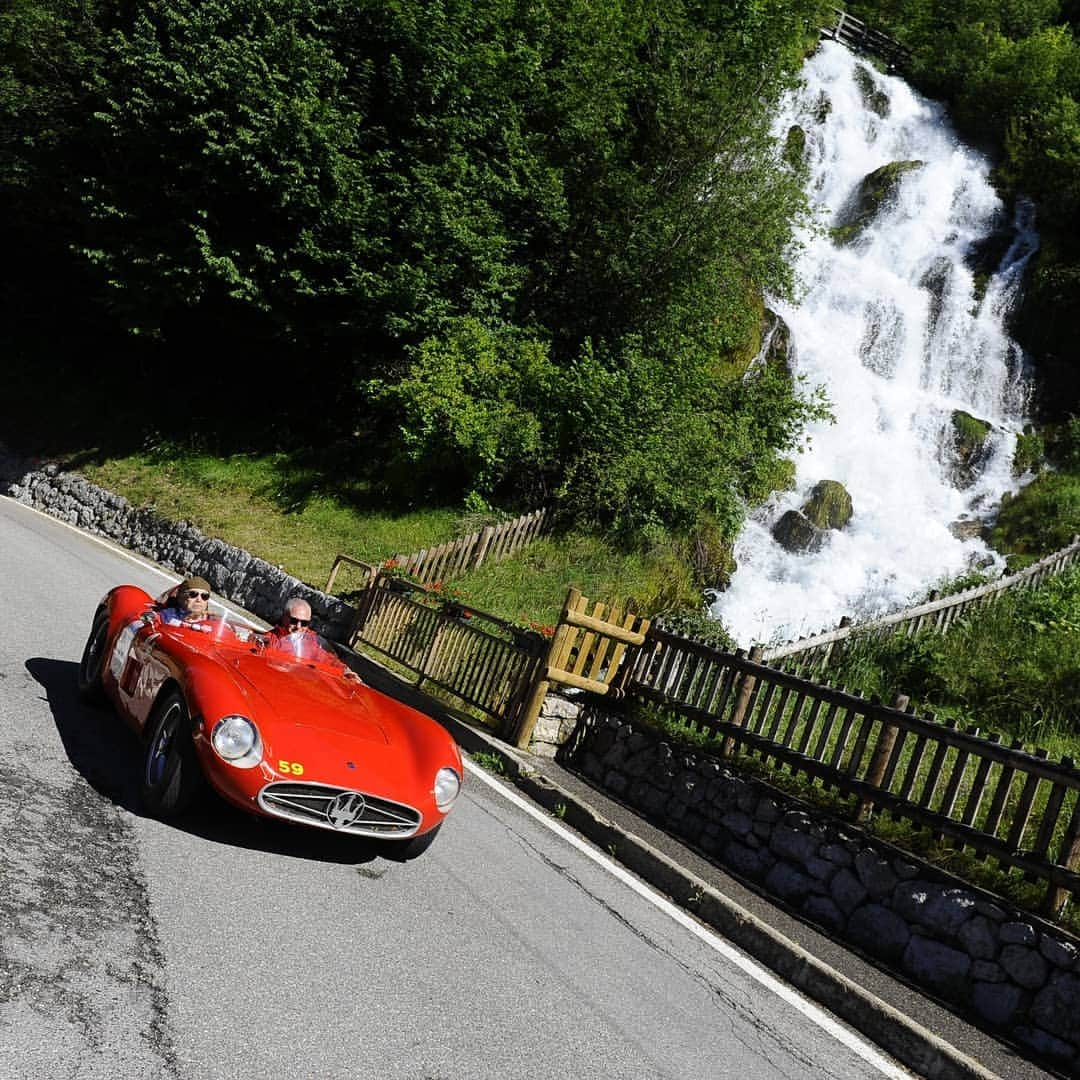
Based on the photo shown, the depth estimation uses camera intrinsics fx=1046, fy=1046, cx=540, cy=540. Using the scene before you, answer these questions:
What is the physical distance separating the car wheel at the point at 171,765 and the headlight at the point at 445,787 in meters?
1.28

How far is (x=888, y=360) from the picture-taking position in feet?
90.0

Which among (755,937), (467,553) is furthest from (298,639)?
(467,553)

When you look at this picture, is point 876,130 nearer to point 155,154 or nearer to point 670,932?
point 155,154

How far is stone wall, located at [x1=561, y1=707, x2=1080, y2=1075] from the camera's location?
19.0 ft

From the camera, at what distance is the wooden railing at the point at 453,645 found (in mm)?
10344

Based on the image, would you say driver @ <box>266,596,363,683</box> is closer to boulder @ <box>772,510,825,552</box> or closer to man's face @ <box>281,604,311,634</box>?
man's face @ <box>281,604,311,634</box>

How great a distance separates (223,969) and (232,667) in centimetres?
231

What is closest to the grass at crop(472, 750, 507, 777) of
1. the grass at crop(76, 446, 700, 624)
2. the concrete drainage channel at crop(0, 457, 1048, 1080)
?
the concrete drainage channel at crop(0, 457, 1048, 1080)

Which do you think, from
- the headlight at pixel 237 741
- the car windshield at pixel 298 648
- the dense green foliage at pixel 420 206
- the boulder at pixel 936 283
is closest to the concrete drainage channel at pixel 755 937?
the car windshield at pixel 298 648

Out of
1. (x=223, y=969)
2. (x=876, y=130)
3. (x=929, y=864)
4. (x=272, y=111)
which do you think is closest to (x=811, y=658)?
(x=929, y=864)

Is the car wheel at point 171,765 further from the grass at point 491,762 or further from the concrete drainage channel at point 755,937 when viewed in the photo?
the grass at point 491,762

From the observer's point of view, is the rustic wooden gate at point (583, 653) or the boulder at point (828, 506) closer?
the rustic wooden gate at point (583, 653)

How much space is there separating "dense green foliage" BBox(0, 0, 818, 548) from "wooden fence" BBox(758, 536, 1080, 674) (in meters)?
5.13

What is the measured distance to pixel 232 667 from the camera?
6.07 meters
